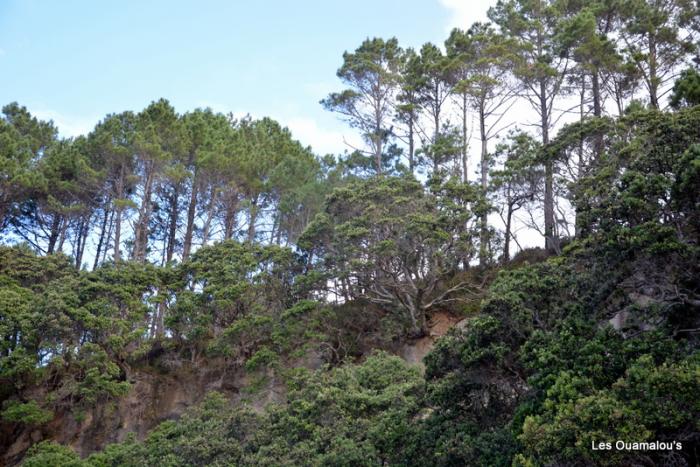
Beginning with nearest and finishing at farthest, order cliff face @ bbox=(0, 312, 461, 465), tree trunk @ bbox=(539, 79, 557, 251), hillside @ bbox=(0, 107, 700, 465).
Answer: hillside @ bbox=(0, 107, 700, 465), tree trunk @ bbox=(539, 79, 557, 251), cliff face @ bbox=(0, 312, 461, 465)

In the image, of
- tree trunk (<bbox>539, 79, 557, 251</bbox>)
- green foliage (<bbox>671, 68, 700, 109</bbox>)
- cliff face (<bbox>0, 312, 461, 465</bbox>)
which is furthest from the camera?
cliff face (<bbox>0, 312, 461, 465</bbox>)

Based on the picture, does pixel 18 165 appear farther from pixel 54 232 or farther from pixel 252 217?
pixel 252 217

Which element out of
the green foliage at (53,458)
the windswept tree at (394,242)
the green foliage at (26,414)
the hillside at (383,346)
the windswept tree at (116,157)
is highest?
the windswept tree at (116,157)

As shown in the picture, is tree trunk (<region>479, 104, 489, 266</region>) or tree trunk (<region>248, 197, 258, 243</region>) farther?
tree trunk (<region>248, 197, 258, 243</region>)

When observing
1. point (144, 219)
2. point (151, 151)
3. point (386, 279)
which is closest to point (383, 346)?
point (386, 279)

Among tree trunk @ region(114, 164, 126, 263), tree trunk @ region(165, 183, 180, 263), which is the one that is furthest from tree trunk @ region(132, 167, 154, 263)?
tree trunk @ region(165, 183, 180, 263)

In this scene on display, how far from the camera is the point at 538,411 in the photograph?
8.30 metres

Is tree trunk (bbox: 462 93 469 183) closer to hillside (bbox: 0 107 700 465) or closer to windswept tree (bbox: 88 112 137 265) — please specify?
hillside (bbox: 0 107 700 465)

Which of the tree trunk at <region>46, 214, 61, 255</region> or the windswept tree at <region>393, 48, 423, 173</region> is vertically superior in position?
the windswept tree at <region>393, 48, 423, 173</region>

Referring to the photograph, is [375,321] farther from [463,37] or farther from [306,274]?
[463,37]

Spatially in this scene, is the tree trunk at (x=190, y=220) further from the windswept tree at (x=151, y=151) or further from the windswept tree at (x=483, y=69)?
the windswept tree at (x=483, y=69)

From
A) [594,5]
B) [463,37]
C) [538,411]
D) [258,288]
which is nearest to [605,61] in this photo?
[594,5]

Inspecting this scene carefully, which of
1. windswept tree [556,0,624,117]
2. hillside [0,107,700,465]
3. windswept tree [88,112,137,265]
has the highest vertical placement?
windswept tree [556,0,624,117]

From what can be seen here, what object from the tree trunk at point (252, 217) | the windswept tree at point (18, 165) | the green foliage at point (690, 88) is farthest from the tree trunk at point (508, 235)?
the windswept tree at point (18, 165)
